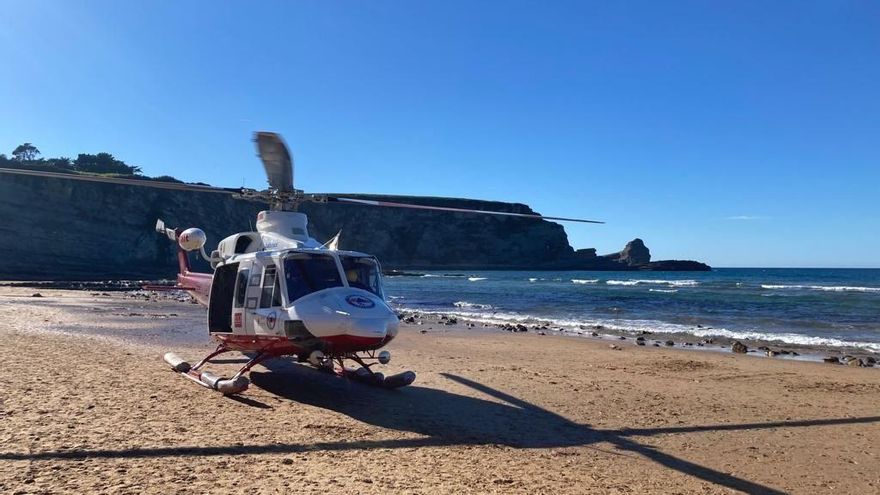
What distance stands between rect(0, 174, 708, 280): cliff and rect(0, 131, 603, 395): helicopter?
27.8 metres

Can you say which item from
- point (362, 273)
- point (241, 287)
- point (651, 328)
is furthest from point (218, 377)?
point (651, 328)

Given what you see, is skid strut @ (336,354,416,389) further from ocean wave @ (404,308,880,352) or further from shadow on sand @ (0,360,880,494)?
ocean wave @ (404,308,880,352)

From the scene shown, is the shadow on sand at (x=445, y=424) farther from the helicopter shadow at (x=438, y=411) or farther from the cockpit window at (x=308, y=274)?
the cockpit window at (x=308, y=274)

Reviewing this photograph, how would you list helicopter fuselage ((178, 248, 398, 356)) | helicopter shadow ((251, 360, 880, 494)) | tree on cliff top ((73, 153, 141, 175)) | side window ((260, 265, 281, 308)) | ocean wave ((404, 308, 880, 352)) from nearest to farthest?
helicopter shadow ((251, 360, 880, 494))
helicopter fuselage ((178, 248, 398, 356))
side window ((260, 265, 281, 308))
ocean wave ((404, 308, 880, 352))
tree on cliff top ((73, 153, 141, 175))

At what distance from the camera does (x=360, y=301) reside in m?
8.56

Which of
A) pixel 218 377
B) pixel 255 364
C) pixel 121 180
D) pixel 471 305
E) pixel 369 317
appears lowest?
pixel 471 305

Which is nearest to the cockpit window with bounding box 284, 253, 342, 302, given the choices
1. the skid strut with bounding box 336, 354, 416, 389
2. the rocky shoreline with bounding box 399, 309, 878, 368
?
the skid strut with bounding box 336, 354, 416, 389

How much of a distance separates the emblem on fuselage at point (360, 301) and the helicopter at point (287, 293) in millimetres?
15

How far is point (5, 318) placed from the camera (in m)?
18.6

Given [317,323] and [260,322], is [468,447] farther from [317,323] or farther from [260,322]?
[260,322]

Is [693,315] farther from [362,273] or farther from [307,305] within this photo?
[307,305]

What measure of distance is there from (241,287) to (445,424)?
4304 mm

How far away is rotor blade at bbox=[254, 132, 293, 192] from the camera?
9023 millimetres

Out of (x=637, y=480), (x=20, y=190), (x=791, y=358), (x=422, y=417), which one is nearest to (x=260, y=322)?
(x=422, y=417)
